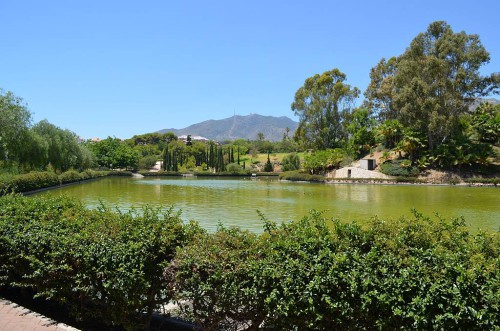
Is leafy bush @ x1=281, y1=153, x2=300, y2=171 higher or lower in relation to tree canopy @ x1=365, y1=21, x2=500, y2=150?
lower

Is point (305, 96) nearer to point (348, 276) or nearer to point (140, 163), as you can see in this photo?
point (140, 163)

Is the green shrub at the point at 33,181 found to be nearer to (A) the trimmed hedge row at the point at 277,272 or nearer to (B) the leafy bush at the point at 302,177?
(A) the trimmed hedge row at the point at 277,272

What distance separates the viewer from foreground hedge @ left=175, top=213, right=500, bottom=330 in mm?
2850

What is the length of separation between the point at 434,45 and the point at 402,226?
42.6 meters

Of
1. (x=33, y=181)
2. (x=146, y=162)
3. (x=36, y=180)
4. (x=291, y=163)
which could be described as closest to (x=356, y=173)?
(x=291, y=163)

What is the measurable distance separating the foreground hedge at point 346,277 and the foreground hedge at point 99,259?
17.8 inches

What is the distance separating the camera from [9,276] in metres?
5.51

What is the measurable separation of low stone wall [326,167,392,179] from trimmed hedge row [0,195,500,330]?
136ft

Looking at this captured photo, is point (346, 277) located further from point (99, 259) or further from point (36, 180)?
point (36, 180)

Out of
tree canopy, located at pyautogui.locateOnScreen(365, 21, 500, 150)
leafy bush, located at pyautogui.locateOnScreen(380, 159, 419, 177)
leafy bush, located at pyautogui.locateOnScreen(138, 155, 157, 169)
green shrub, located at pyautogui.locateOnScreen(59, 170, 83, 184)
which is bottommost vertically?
green shrub, located at pyautogui.locateOnScreen(59, 170, 83, 184)

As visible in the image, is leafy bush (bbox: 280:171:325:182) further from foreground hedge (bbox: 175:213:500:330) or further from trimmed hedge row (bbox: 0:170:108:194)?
foreground hedge (bbox: 175:213:500:330)

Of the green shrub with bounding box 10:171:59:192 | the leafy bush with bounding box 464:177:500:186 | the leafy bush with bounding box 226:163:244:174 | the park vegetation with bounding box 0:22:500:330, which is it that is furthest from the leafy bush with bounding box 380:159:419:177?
the park vegetation with bounding box 0:22:500:330

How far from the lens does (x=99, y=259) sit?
4.15 metres

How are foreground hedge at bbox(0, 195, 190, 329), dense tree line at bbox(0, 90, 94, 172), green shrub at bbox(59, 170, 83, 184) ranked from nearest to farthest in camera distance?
foreground hedge at bbox(0, 195, 190, 329) < dense tree line at bbox(0, 90, 94, 172) < green shrub at bbox(59, 170, 83, 184)
